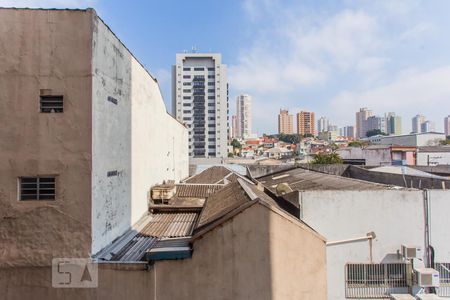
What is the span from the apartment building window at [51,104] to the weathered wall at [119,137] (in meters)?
0.78

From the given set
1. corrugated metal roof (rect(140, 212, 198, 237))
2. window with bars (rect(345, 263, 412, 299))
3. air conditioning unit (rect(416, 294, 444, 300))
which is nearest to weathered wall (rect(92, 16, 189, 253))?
corrugated metal roof (rect(140, 212, 198, 237))

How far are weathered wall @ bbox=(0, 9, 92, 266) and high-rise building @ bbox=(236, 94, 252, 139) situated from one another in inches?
5054

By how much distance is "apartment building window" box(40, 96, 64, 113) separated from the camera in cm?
684

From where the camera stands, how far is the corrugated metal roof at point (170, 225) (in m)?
9.29

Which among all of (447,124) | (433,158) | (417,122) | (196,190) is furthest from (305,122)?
(196,190)

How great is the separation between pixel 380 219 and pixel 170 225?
6929mm

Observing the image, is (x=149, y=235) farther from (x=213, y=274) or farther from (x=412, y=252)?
(x=412, y=252)

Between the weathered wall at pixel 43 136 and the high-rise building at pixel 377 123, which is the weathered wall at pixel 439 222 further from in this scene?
the high-rise building at pixel 377 123

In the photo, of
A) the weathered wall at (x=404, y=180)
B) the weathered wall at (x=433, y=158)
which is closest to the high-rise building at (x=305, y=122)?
the weathered wall at (x=433, y=158)

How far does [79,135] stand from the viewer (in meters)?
6.79

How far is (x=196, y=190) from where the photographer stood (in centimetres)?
1482

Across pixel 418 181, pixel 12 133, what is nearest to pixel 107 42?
pixel 12 133

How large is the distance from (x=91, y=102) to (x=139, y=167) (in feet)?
13.7

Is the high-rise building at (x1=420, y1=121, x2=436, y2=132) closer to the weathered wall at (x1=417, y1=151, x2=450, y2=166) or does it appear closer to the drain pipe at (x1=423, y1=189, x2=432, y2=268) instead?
the weathered wall at (x1=417, y1=151, x2=450, y2=166)
